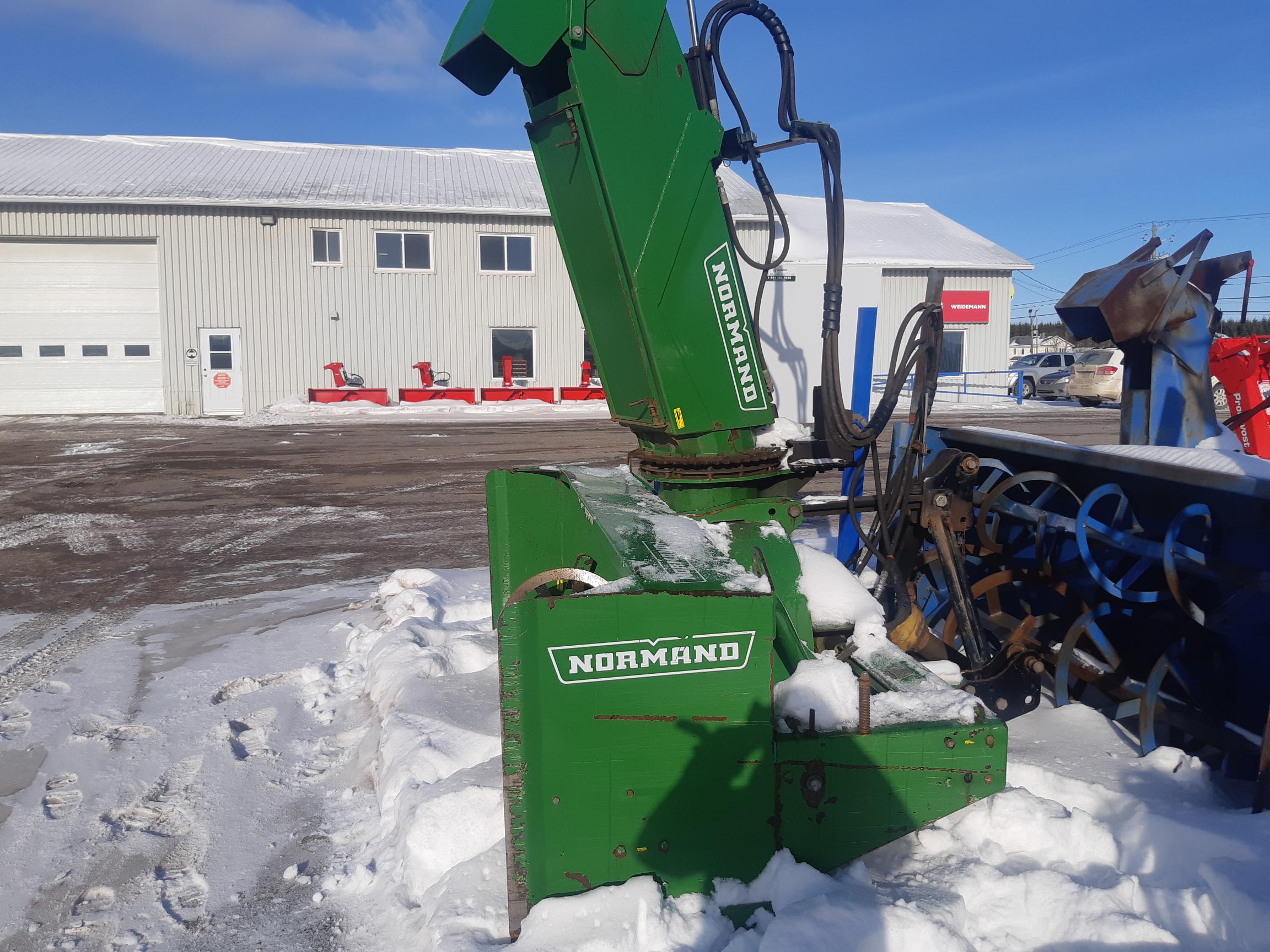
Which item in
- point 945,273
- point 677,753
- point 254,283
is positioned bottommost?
point 677,753

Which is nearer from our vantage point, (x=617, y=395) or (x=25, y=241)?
(x=617, y=395)

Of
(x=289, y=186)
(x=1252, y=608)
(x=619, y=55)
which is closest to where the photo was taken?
(x=1252, y=608)

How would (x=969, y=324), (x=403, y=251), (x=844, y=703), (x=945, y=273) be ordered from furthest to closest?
(x=969, y=324) → (x=945, y=273) → (x=403, y=251) → (x=844, y=703)

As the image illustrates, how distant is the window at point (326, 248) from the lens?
949 inches

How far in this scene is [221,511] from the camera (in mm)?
9859

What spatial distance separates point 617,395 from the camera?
412 cm

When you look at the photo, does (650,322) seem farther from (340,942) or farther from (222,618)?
(222,618)

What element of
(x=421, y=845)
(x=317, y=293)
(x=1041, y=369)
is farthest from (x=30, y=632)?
(x=1041, y=369)

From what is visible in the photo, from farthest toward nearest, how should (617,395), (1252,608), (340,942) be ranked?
(617,395) < (1252,608) < (340,942)

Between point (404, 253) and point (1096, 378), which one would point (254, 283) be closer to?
point (404, 253)

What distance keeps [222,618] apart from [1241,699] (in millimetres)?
5426

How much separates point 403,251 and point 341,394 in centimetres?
409

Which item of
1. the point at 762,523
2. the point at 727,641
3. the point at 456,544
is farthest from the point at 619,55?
the point at 456,544

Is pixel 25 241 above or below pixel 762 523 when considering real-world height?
above
